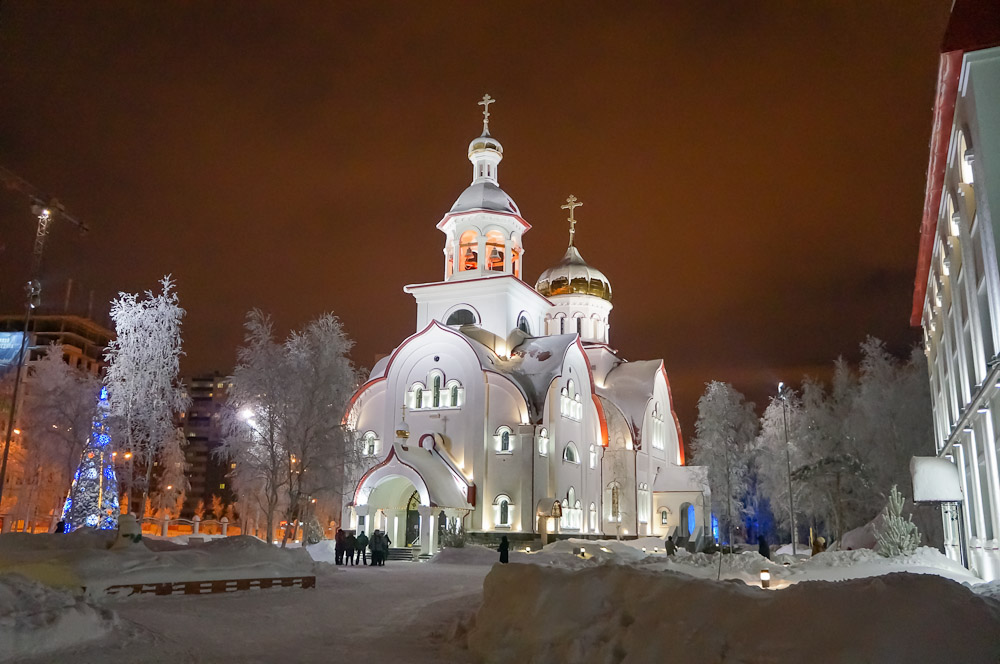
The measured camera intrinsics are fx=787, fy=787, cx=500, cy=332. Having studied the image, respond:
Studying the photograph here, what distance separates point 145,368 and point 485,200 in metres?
17.7

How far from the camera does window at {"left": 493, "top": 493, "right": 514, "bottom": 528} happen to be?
32.6 meters

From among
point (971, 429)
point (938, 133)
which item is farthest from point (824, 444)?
point (938, 133)

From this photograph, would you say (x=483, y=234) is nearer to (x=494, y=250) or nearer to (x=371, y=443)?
(x=494, y=250)

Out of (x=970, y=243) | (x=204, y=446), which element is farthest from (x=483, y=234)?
(x=204, y=446)

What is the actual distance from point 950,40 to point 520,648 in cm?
1127

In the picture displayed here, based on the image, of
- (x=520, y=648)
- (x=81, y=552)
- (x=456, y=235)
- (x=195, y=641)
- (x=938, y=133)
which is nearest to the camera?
(x=520, y=648)

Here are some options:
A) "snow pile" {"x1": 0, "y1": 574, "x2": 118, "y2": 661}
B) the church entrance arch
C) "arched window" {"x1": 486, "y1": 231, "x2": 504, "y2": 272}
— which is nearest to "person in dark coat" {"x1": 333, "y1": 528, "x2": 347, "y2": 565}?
the church entrance arch

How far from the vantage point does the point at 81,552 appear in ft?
46.2

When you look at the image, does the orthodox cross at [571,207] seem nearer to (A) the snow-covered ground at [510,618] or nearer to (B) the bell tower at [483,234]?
(B) the bell tower at [483,234]

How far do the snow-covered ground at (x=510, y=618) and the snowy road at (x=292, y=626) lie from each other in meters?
0.03

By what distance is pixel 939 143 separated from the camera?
15.6 metres

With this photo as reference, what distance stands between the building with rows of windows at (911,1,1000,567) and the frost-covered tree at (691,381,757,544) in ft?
66.3

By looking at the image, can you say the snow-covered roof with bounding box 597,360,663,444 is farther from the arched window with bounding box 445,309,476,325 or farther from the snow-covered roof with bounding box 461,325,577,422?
the arched window with bounding box 445,309,476,325

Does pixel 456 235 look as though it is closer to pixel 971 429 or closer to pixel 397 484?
pixel 397 484
